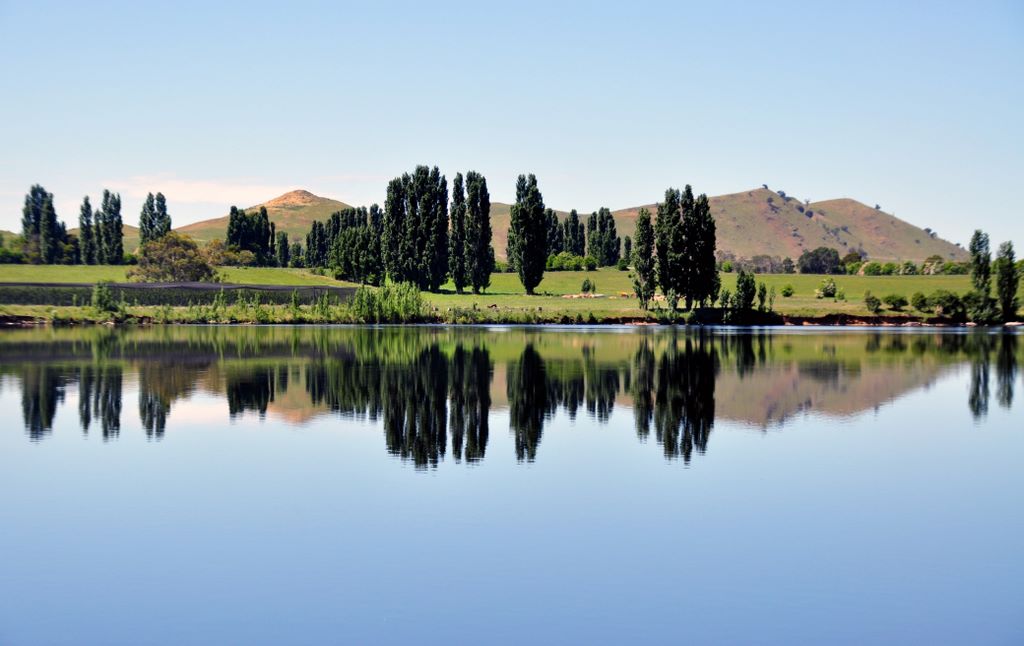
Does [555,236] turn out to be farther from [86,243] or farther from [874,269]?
[86,243]

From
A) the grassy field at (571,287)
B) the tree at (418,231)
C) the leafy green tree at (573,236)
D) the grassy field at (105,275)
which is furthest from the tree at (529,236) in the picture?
the leafy green tree at (573,236)

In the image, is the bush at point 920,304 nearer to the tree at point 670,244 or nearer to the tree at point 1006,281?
the tree at point 1006,281

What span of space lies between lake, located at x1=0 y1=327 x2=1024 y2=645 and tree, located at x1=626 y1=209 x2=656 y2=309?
54415mm

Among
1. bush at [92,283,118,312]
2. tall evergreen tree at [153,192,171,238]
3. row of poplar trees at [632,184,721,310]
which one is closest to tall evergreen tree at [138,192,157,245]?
tall evergreen tree at [153,192,171,238]

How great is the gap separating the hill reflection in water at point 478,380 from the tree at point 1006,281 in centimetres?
3317

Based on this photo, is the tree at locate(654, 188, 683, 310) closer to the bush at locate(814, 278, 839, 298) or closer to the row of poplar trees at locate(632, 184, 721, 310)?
the row of poplar trees at locate(632, 184, 721, 310)

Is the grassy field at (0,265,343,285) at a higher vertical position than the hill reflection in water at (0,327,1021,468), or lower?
higher

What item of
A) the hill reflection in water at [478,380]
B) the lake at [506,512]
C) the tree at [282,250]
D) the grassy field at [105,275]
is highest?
the tree at [282,250]

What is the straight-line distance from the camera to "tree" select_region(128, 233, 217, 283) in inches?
5153

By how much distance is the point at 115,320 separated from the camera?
9575 centimetres

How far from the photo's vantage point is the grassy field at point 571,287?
99500 millimetres

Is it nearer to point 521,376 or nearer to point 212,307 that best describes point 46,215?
point 212,307

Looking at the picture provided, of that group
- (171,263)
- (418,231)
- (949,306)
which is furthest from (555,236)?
(949,306)

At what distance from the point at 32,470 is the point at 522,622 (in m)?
14.2
